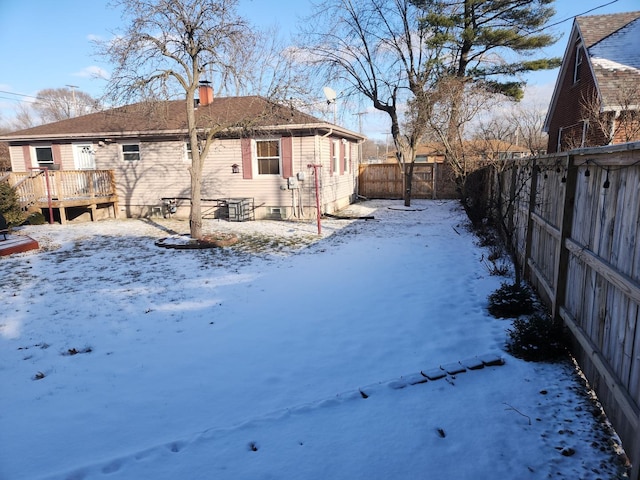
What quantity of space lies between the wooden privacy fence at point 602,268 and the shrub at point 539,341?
154 mm

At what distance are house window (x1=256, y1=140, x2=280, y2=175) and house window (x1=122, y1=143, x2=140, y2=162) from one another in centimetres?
456

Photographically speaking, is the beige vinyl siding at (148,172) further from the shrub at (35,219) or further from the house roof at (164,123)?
the shrub at (35,219)

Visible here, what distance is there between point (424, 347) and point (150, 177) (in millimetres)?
12844

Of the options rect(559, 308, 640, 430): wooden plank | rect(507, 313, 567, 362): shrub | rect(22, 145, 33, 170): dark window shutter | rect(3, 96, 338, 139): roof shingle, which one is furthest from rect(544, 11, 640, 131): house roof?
rect(22, 145, 33, 170): dark window shutter

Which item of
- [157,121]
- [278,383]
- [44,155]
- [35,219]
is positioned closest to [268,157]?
[157,121]

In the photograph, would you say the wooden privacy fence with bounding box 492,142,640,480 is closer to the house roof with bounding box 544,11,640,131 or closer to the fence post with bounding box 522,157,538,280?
the fence post with bounding box 522,157,538,280

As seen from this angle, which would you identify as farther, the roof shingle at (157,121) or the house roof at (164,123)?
the roof shingle at (157,121)

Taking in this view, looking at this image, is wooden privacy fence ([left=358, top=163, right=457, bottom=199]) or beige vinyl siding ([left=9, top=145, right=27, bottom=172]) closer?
beige vinyl siding ([left=9, top=145, right=27, bottom=172])

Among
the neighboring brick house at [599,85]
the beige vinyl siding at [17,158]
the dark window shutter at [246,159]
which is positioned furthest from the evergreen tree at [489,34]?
the beige vinyl siding at [17,158]

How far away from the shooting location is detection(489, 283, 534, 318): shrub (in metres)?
4.39

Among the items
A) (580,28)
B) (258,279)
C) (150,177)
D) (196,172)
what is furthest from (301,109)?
(580,28)

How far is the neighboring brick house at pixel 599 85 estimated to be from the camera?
35.7 ft

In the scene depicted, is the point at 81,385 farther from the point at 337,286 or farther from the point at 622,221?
the point at 622,221

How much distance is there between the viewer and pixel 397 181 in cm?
2086
